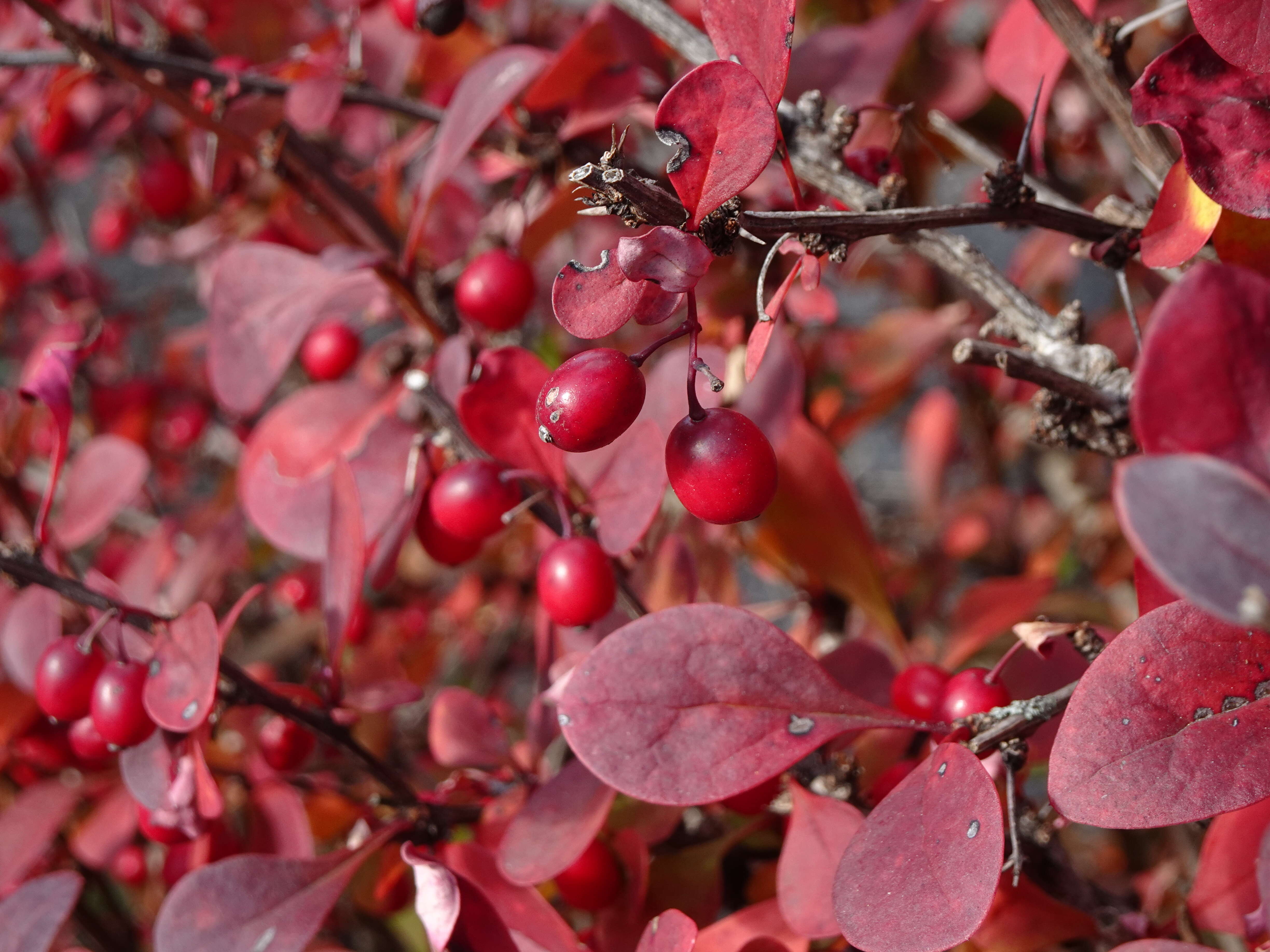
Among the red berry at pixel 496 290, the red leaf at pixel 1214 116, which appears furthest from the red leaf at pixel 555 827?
the red leaf at pixel 1214 116

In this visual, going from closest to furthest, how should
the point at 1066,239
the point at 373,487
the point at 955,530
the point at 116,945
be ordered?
→ the point at 373,487 → the point at 116,945 → the point at 1066,239 → the point at 955,530

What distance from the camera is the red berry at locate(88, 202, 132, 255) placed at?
1.60 metres

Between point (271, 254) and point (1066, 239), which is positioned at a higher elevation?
point (271, 254)

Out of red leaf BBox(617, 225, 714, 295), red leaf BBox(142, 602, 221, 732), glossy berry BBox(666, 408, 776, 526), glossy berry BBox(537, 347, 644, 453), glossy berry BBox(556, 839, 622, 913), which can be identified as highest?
red leaf BBox(617, 225, 714, 295)

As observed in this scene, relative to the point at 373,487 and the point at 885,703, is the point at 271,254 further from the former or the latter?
the point at 885,703

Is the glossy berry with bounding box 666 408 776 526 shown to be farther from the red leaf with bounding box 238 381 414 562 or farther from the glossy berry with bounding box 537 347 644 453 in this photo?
the red leaf with bounding box 238 381 414 562

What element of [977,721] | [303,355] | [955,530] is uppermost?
[977,721]

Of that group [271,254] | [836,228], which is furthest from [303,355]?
[836,228]

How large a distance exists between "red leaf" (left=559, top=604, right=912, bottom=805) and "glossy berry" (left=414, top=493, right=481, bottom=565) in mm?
220

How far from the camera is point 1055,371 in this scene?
0.52 meters

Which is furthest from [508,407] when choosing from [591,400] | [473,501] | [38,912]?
[38,912]

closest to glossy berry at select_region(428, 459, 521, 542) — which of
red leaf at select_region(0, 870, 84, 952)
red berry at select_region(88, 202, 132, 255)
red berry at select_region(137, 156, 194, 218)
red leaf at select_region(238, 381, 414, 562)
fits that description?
red leaf at select_region(238, 381, 414, 562)

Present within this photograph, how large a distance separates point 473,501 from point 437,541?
0.10m

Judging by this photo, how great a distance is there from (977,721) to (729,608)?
0.45 ft
